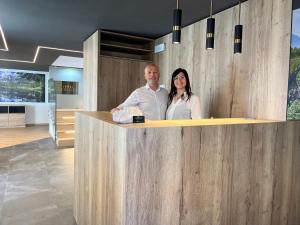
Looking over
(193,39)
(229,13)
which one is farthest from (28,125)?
(229,13)

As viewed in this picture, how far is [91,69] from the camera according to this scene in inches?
163

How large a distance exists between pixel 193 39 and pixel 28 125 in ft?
29.6

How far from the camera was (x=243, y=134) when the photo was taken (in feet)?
5.67

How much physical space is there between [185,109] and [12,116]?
9.15 m

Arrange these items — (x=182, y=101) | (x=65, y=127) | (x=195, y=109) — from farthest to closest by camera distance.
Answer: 1. (x=65, y=127)
2. (x=182, y=101)
3. (x=195, y=109)

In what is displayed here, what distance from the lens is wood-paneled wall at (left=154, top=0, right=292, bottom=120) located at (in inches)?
86.8

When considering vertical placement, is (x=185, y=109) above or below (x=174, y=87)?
below

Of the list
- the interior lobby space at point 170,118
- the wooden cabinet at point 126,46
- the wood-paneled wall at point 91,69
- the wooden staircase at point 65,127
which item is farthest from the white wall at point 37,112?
the wooden cabinet at point 126,46

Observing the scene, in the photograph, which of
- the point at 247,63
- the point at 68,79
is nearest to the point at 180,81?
the point at 247,63

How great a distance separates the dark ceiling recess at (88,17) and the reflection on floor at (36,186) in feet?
7.60

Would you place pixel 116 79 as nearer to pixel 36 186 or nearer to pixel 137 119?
pixel 36 186

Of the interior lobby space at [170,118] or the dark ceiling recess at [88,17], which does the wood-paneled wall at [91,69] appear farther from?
the dark ceiling recess at [88,17]

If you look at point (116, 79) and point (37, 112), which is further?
point (37, 112)

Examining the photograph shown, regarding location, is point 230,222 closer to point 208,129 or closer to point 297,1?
point 208,129
